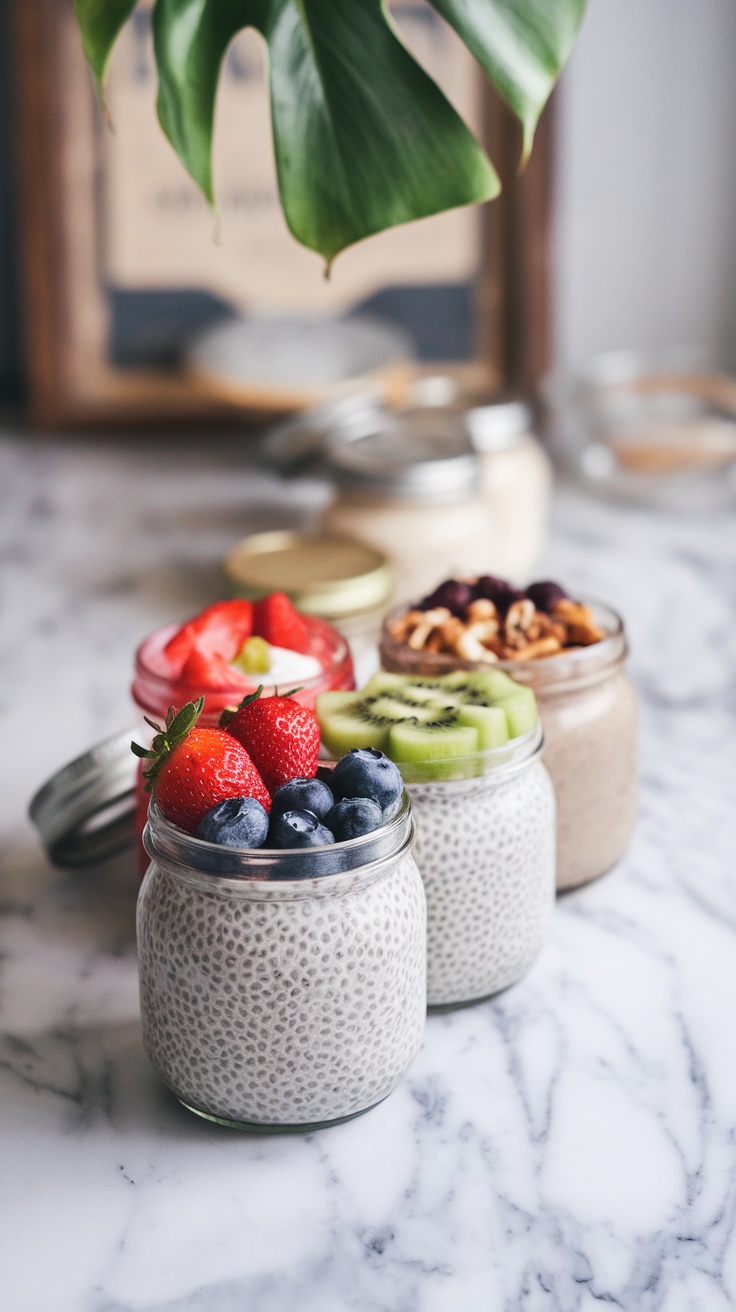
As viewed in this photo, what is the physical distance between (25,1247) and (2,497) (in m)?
1.24

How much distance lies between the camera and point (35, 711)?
1100 mm

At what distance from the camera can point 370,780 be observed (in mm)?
600

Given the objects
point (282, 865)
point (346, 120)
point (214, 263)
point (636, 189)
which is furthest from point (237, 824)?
point (636, 189)

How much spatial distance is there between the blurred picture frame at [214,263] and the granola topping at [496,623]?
2.90 feet

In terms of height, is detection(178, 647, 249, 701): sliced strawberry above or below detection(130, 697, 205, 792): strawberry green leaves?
below

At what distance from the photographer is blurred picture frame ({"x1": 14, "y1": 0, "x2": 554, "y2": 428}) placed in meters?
1.76

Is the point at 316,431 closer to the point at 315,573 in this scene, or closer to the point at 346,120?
the point at 315,573

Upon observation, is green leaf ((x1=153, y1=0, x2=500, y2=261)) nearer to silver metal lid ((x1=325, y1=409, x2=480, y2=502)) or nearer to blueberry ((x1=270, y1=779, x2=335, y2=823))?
blueberry ((x1=270, y1=779, x2=335, y2=823))

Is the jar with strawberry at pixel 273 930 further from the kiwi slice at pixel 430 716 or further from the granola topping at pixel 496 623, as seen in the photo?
the granola topping at pixel 496 623

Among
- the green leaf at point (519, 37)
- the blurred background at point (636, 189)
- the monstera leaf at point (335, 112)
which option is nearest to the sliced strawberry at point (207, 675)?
the monstera leaf at point (335, 112)

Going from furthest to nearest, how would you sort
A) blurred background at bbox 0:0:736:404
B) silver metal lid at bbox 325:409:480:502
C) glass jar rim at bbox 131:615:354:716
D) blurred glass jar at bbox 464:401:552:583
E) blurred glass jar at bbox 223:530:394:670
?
blurred background at bbox 0:0:736:404
blurred glass jar at bbox 464:401:552:583
silver metal lid at bbox 325:409:480:502
blurred glass jar at bbox 223:530:394:670
glass jar rim at bbox 131:615:354:716

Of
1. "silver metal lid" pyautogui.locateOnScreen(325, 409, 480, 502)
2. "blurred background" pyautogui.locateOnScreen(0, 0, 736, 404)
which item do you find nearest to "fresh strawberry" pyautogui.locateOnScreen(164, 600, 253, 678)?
"silver metal lid" pyautogui.locateOnScreen(325, 409, 480, 502)

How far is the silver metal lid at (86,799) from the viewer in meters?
0.80

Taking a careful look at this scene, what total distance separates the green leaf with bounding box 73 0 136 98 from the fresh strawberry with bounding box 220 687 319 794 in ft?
1.14
